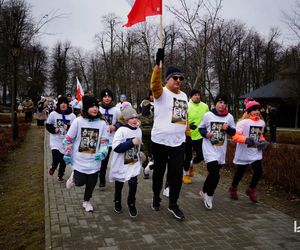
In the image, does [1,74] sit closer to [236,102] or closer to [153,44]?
[153,44]

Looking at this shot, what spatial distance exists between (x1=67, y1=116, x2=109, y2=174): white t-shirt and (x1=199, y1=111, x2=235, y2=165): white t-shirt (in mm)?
1769

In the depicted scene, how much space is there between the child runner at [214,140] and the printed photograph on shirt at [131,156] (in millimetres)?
1254

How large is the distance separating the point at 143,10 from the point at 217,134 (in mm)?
2556

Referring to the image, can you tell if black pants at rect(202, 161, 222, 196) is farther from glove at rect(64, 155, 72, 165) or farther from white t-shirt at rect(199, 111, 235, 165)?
glove at rect(64, 155, 72, 165)

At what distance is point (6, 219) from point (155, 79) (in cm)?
→ 322

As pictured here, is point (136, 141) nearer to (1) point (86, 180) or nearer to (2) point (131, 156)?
(2) point (131, 156)

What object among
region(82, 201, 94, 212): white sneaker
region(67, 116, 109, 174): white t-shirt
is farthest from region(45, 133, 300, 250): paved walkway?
region(67, 116, 109, 174): white t-shirt

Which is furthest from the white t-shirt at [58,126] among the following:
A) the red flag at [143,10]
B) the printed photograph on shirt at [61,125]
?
the red flag at [143,10]

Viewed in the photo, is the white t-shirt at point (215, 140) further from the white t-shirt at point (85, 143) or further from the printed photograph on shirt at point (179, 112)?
the white t-shirt at point (85, 143)

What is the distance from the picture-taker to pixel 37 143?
1548cm

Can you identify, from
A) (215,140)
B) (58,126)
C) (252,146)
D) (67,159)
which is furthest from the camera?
(58,126)

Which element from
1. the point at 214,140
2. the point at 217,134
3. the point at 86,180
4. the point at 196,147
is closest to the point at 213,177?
the point at 214,140

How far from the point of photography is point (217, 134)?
6301 millimetres

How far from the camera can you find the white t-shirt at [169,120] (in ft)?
18.0
